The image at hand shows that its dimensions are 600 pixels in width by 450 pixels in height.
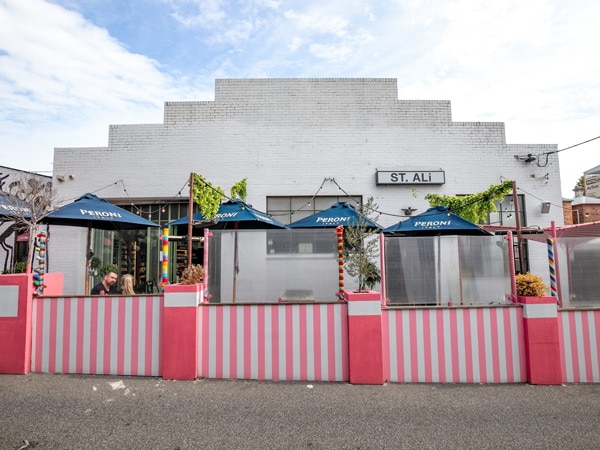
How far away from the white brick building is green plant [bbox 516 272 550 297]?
18.9 feet

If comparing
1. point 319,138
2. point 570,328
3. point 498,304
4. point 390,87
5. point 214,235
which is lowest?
point 570,328

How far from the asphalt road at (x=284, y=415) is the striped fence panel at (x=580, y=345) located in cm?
21

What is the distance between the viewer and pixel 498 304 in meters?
5.38

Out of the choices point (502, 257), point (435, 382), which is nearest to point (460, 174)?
point (502, 257)

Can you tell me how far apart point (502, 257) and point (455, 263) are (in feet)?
2.40

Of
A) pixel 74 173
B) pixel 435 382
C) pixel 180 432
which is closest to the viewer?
pixel 180 432

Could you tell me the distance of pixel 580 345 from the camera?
16.8 ft

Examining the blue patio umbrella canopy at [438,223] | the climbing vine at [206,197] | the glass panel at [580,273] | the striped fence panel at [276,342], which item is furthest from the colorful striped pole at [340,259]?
the glass panel at [580,273]

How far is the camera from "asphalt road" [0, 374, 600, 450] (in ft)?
11.2

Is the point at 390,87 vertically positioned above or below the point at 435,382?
above

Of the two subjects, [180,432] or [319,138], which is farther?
[319,138]

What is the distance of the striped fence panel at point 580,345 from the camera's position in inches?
200

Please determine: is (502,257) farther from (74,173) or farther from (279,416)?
(74,173)

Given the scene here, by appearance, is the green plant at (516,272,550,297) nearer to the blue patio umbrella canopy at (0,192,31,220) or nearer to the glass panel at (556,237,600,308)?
the glass panel at (556,237,600,308)
